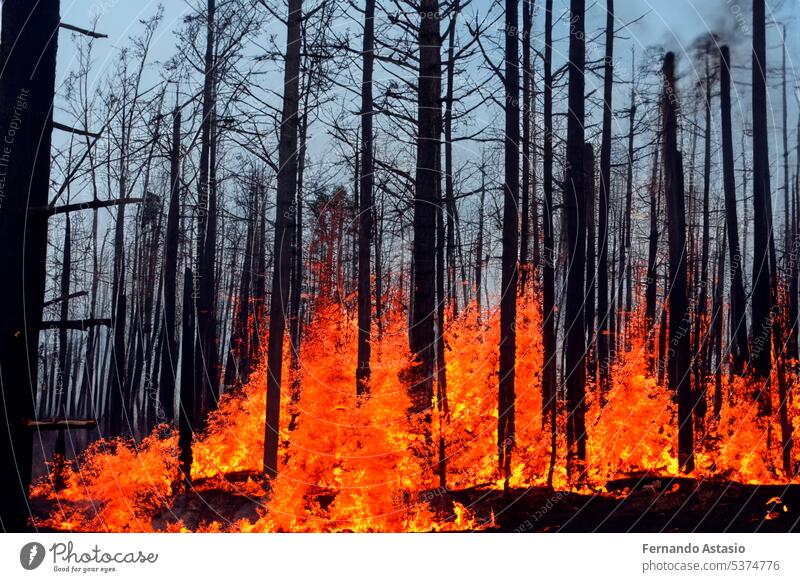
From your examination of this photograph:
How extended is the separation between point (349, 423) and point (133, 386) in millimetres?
2866

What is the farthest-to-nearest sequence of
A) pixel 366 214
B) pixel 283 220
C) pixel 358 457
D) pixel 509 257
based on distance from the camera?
pixel 509 257 → pixel 366 214 → pixel 283 220 → pixel 358 457

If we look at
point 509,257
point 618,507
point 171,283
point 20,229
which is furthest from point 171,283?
point 618,507

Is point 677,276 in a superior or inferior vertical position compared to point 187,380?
superior

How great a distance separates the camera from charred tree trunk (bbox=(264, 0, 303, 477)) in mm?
9227

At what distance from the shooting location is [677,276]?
32.2 feet

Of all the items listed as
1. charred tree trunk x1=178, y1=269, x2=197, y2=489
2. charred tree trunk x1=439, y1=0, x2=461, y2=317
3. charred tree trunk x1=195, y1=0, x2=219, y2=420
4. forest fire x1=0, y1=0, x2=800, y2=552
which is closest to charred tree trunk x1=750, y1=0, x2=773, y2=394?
forest fire x1=0, y1=0, x2=800, y2=552

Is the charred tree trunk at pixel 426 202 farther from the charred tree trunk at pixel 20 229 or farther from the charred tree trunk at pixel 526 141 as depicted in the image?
the charred tree trunk at pixel 20 229

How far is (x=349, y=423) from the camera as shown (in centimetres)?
917

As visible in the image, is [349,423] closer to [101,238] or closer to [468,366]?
[468,366]

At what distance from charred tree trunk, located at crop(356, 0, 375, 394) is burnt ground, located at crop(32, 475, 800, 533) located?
1890mm

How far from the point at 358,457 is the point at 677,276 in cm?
455

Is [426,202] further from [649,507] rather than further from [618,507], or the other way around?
[649,507]

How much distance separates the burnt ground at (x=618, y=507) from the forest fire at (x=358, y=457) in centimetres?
7

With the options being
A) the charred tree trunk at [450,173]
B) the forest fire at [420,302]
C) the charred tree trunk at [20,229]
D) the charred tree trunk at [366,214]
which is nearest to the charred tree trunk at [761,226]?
the forest fire at [420,302]
